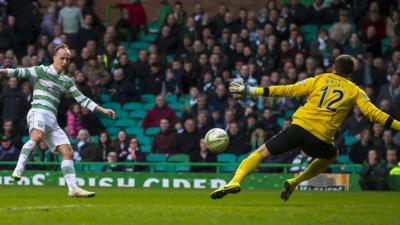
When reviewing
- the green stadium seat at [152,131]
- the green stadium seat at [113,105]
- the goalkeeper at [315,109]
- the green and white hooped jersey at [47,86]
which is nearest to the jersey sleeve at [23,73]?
the green and white hooped jersey at [47,86]

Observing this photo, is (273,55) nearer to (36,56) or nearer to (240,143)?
(240,143)

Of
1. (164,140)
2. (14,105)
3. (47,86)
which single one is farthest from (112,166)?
(47,86)

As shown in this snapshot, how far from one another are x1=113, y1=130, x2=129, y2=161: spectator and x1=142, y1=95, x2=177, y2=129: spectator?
139 centimetres

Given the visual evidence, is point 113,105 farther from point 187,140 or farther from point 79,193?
point 79,193

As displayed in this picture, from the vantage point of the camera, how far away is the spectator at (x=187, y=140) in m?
23.3

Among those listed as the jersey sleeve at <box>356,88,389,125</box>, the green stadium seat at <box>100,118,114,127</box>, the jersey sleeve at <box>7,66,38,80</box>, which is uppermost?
the jersey sleeve at <box>7,66,38,80</box>

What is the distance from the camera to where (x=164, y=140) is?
23641mm

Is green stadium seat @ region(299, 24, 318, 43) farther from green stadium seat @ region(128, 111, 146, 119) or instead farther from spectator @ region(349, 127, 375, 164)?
spectator @ region(349, 127, 375, 164)

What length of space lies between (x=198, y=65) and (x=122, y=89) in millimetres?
1927

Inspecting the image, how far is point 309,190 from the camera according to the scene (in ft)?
69.3

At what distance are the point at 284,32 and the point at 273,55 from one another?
94 centimetres

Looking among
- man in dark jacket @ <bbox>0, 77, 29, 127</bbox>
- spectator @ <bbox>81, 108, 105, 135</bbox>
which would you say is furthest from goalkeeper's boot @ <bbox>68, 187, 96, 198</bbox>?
man in dark jacket @ <bbox>0, 77, 29, 127</bbox>

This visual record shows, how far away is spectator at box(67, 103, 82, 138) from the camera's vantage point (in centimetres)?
2416

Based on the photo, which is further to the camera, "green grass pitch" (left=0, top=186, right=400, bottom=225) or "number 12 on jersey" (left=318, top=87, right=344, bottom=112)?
"number 12 on jersey" (left=318, top=87, right=344, bottom=112)
